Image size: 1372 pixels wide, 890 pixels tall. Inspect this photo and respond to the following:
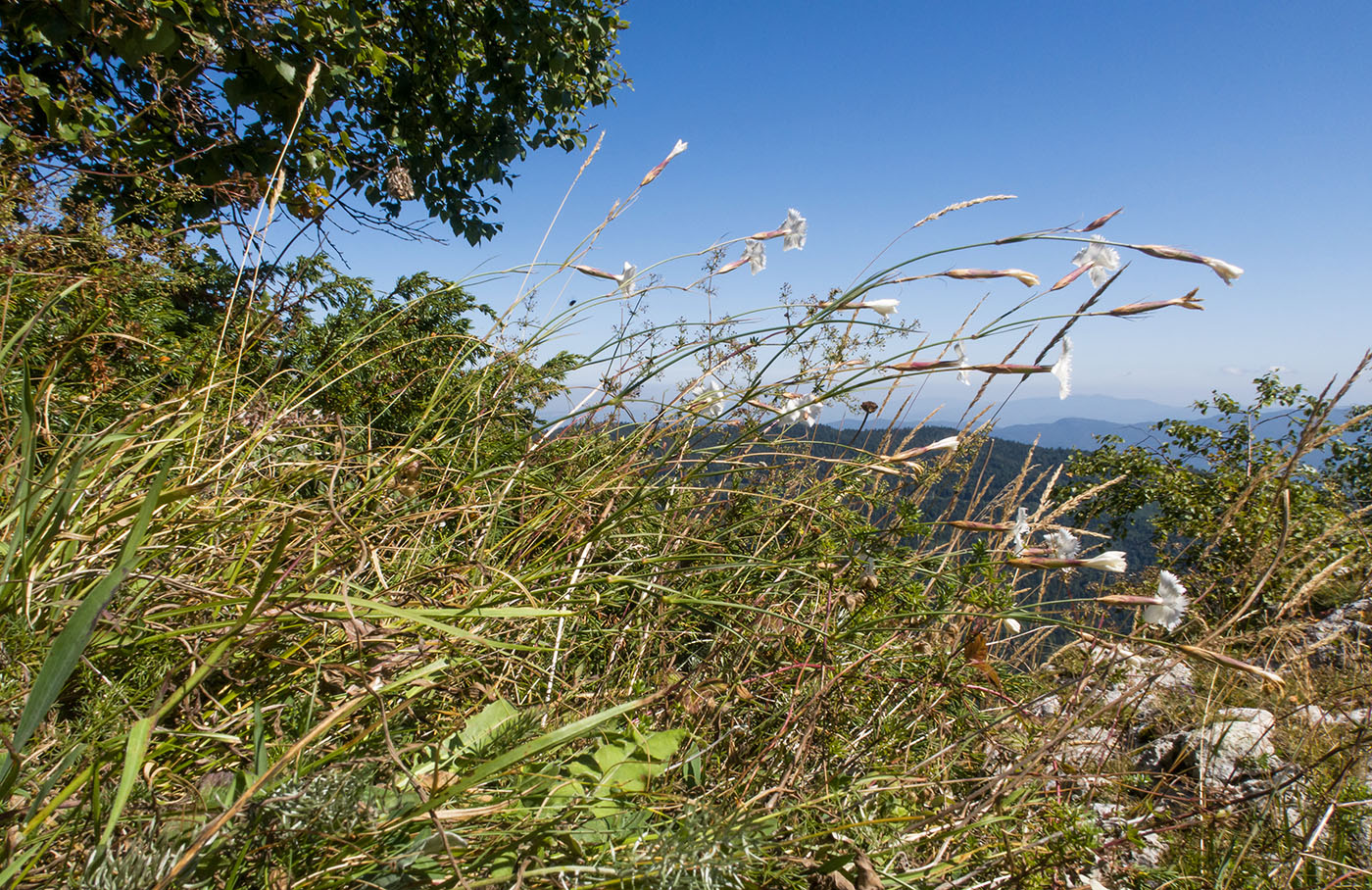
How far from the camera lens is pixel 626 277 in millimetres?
1478

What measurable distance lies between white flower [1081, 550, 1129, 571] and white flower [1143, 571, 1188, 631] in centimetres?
6

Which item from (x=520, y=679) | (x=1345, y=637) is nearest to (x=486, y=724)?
(x=520, y=679)

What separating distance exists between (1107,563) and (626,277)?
1153mm

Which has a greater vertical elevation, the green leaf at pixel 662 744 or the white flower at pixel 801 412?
the white flower at pixel 801 412

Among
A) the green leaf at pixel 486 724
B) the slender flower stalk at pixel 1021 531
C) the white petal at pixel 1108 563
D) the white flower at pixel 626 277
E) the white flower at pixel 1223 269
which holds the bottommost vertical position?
the green leaf at pixel 486 724

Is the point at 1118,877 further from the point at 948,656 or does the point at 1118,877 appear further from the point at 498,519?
the point at 498,519

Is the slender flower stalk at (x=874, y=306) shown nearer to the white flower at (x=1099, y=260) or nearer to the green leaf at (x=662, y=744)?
the white flower at (x=1099, y=260)

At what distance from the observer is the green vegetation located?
0.67m

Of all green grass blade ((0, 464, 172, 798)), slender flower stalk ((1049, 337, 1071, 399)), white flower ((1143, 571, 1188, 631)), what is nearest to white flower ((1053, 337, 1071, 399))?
slender flower stalk ((1049, 337, 1071, 399))

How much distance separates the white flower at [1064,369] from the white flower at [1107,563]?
0.32 metres

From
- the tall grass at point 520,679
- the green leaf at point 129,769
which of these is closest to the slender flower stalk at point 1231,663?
the tall grass at point 520,679

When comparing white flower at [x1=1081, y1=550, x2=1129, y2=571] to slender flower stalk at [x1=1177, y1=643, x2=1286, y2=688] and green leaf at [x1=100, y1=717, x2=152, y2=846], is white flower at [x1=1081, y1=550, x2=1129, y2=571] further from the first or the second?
green leaf at [x1=100, y1=717, x2=152, y2=846]

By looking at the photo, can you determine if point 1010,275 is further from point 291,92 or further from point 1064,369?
point 291,92

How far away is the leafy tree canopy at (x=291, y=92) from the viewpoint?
7.61 feet
